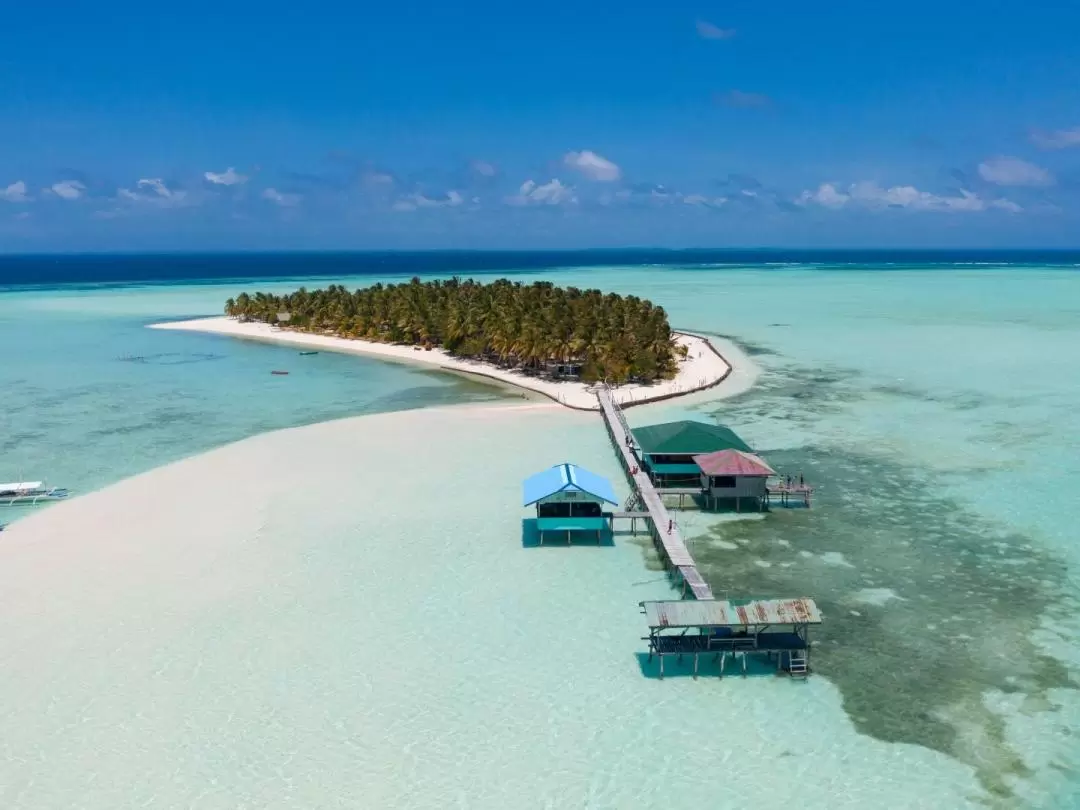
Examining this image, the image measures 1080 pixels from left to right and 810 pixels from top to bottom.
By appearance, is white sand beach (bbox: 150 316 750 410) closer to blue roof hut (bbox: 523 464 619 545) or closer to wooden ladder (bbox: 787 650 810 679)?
blue roof hut (bbox: 523 464 619 545)

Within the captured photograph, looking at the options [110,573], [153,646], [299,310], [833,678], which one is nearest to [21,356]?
[299,310]

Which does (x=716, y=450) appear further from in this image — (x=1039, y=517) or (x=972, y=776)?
(x=972, y=776)

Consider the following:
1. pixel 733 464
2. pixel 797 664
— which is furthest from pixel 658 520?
pixel 797 664

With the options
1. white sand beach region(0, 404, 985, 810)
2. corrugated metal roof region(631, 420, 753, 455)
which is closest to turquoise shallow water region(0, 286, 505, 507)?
white sand beach region(0, 404, 985, 810)

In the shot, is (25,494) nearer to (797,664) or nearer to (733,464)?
(733,464)

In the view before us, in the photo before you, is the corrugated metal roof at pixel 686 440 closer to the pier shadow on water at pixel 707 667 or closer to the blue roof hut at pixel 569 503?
the blue roof hut at pixel 569 503
